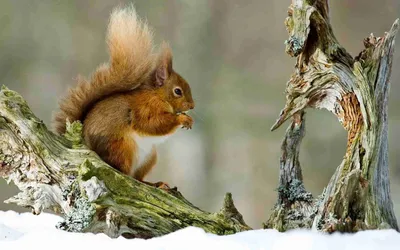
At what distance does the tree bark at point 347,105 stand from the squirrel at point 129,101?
0.42 meters

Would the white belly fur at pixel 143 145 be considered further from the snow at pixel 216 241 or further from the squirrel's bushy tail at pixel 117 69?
the snow at pixel 216 241

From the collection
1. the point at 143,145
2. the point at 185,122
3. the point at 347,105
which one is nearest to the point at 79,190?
the point at 143,145

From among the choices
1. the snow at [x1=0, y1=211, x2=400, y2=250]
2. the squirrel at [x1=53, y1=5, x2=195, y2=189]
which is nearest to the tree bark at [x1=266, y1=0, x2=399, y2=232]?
the snow at [x1=0, y1=211, x2=400, y2=250]

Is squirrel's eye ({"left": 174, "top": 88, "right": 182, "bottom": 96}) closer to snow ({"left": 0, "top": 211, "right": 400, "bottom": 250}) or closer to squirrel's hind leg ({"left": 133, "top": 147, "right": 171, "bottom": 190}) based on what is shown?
squirrel's hind leg ({"left": 133, "top": 147, "right": 171, "bottom": 190})

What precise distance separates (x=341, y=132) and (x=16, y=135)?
1.43 meters

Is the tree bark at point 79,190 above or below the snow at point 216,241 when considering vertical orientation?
above

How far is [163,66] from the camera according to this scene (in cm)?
216

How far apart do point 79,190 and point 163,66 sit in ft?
1.88

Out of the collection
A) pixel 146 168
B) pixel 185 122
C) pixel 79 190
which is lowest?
pixel 79 190

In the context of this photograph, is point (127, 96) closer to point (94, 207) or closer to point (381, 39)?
point (94, 207)

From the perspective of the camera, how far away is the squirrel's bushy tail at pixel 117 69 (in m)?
2.08

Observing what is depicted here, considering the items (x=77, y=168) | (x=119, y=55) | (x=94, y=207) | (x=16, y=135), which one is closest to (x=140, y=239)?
(x=94, y=207)

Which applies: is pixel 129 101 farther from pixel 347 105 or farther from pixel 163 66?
Answer: pixel 347 105

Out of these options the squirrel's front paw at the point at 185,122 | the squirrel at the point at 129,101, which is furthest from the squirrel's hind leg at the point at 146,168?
the squirrel's front paw at the point at 185,122
